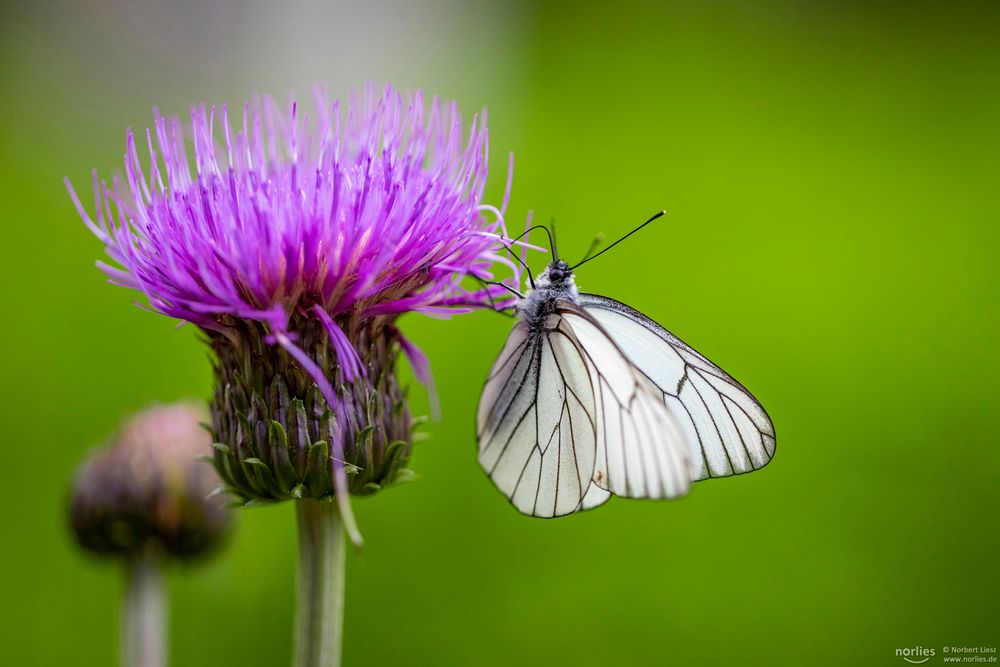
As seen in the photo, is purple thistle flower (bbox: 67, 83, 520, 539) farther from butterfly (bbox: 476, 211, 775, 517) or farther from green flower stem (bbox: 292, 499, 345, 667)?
butterfly (bbox: 476, 211, 775, 517)

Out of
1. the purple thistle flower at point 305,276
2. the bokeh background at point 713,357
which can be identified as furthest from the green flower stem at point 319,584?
the bokeh background at point 713,357

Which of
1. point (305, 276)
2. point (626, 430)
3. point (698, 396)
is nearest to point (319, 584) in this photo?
point (305, 276)

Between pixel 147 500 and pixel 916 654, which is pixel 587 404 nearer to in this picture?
pixel 147 500

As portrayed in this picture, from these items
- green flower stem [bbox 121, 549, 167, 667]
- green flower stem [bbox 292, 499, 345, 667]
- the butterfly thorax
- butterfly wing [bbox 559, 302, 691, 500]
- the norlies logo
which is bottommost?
the norlies logo

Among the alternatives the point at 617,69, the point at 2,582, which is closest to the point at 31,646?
the point at 2,582

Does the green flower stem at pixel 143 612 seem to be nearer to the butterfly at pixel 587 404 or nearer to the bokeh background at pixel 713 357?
the bokeh background at pixel 713 357

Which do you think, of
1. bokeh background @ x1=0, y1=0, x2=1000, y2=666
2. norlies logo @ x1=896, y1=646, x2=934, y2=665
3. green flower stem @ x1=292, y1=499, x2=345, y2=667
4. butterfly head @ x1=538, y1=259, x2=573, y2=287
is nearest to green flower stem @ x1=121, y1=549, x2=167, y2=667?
bokeh background @ x1=0, y1=0, x2=1000, y2=666
